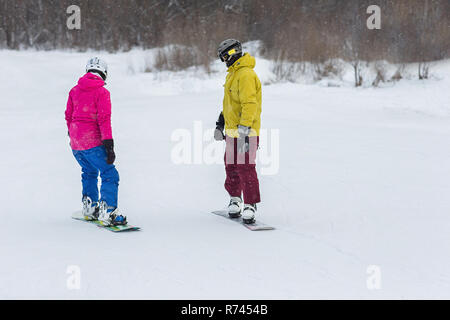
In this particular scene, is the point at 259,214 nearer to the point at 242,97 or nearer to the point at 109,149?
the point at 242,97

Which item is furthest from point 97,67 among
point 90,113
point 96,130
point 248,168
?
point 248,168

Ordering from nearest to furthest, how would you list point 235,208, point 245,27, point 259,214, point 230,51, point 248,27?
point 230,51 < point 235,208 < point 259,214 < point 245,27 < point 248,27

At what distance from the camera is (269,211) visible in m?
4.84

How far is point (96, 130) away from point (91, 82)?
375 millimetres

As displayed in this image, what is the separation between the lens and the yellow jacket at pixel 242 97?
3988 millimetres

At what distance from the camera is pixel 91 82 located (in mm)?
3939

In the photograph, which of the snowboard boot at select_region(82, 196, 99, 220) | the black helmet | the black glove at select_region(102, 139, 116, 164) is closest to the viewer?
the black glove at select_region(102, 139, 116, 164)

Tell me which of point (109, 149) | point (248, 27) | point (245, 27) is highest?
point (248, 27)

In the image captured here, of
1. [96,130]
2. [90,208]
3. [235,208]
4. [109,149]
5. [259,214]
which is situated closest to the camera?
[109,149]

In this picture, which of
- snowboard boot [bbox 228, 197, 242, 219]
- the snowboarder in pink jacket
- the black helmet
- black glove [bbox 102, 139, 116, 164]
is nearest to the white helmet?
the snowboarder in pink jacket

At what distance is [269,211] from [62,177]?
2835 mm

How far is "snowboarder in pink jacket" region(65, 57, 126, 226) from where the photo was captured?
3930 millimetres

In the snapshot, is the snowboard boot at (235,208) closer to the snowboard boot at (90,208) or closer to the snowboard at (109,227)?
the snowboard at (109,227)

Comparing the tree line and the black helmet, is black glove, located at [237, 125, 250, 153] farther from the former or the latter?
the tree line
